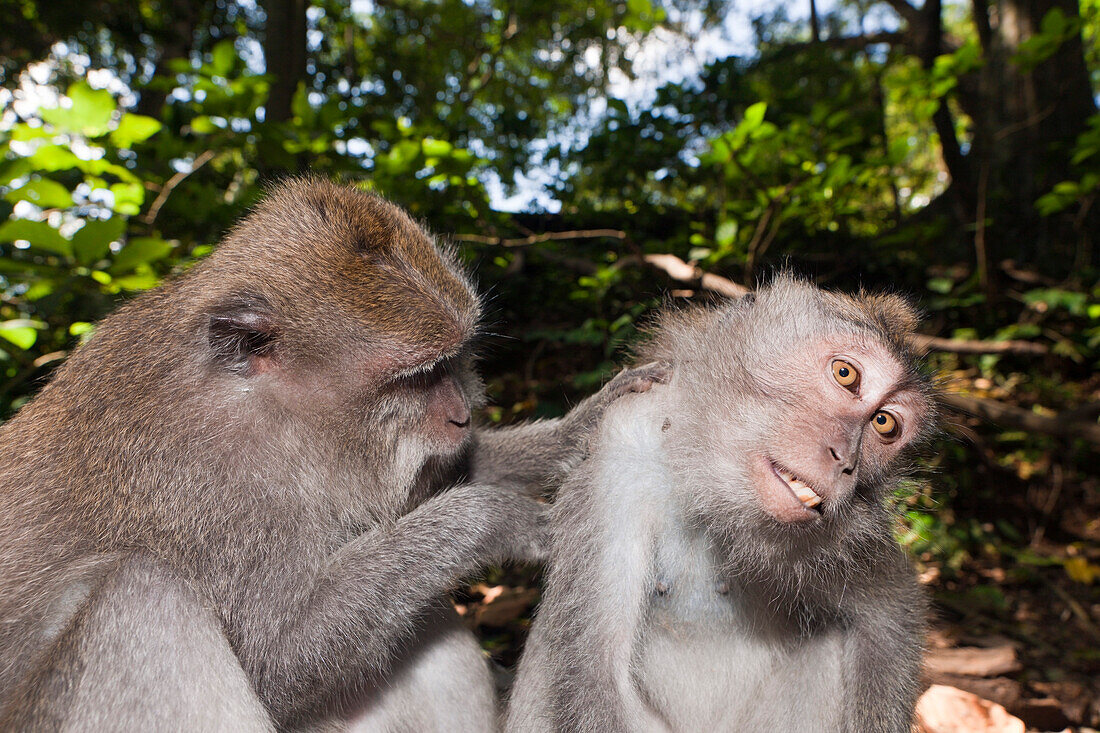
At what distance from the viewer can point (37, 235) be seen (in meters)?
2.62

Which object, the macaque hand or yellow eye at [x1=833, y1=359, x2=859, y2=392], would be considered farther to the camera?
the macaque hand

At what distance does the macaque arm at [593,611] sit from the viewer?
2.01 metres

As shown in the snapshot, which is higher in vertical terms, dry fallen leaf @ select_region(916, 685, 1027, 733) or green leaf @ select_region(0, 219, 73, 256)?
green leaf @ select_region(0, 219, 73, 256)

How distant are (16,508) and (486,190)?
307cm

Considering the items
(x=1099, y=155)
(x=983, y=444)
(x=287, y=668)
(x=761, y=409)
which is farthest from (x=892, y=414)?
(x=983, y=444)

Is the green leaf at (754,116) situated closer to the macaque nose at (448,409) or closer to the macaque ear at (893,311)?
the macaque ear at (893,311)

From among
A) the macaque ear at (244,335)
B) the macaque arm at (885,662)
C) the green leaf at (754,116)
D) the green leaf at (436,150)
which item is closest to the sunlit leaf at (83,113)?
the green leaf at (436,150)

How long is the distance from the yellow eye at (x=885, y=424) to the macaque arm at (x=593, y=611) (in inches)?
28.0

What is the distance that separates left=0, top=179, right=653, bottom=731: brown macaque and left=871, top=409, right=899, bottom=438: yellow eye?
0.80m

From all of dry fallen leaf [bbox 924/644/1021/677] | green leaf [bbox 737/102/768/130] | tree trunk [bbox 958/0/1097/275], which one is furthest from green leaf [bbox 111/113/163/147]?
tree trunk [bbox 958/0/1097/275]

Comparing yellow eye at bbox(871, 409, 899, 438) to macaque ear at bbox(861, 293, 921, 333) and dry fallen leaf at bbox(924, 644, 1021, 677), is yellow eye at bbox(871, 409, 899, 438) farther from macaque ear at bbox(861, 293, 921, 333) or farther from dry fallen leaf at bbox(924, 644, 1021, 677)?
dry fallen leaf at bbox(924, 644, 1021, 677)

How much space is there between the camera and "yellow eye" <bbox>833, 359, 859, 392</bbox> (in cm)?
198

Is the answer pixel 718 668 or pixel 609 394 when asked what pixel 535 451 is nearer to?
pixel 609 394

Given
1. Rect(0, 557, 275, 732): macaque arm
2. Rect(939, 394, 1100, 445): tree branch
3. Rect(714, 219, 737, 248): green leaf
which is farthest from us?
Rect(939, 394, 1100, 445): tree branch
